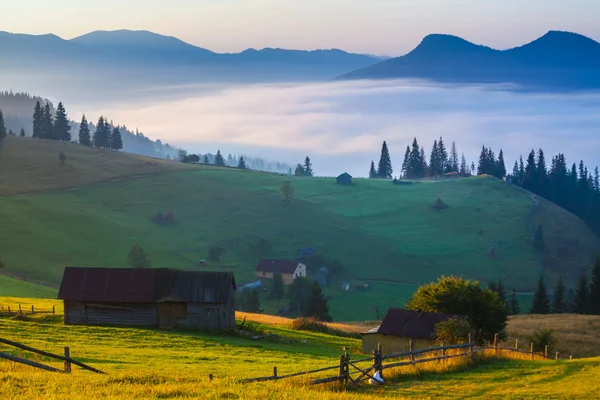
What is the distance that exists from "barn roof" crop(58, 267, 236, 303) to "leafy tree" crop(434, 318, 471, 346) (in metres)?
17.6

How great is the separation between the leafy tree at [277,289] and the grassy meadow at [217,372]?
6754cm

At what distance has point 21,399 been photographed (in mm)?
19047

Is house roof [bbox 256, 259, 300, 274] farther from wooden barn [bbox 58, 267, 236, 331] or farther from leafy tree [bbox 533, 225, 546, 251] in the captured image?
wooden barn [bbox 58, 267, 236, 331]

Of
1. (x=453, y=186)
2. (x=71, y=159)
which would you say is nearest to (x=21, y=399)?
(x=71, y=159)

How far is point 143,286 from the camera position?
5722 cm

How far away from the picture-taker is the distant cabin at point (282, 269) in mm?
130875

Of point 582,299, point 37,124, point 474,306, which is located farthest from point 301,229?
point 474,306

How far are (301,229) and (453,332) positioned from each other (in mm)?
109383

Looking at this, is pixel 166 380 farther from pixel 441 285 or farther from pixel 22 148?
pixel 22 148

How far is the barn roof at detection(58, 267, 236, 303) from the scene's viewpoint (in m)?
56.3

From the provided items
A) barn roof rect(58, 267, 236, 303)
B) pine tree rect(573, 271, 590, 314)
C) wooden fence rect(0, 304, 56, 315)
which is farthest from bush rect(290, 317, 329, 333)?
pine tree rect(573, 271, 590, 314)

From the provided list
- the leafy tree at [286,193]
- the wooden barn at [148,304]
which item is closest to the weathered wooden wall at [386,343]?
the wooden barn at [148,304]

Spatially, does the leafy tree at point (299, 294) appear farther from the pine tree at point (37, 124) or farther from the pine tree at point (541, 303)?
the pine tree at point (37, 124)

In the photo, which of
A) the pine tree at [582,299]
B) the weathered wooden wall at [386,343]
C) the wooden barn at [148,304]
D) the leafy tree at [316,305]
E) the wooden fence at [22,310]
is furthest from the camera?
the pine tree at [582,299]
